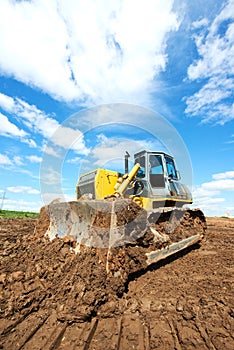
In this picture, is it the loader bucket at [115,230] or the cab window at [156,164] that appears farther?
the cab window at [156,164]

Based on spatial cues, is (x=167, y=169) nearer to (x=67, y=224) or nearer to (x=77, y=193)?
(x=77, y=193)

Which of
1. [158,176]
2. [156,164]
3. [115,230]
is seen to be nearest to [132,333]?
[115,230]

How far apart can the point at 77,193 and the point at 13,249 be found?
102 inches

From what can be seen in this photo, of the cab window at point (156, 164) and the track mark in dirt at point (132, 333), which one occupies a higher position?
the cab window at point (156, 164)

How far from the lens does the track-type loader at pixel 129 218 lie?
3.71 m

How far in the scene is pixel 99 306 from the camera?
2977 mm

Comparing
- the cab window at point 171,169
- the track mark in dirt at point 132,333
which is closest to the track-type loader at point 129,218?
the cab window at point 171,169

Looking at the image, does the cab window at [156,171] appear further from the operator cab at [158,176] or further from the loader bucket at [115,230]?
the loader bucket at [115,230]

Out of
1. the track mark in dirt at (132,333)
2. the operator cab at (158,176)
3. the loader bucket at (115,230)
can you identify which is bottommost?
the track mark in dirt at (132,333)

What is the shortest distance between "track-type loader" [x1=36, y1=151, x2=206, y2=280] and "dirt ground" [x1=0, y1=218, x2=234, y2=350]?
0.28 m

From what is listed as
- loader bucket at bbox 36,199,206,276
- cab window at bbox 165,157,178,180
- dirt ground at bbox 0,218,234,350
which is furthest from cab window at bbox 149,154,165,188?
dirt ground at bbox 0,218,234,350

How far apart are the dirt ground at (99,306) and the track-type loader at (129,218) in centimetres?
28

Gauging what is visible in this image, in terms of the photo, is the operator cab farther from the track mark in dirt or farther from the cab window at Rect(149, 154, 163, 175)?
the track mark in dirt

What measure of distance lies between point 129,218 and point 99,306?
57.1 inches
